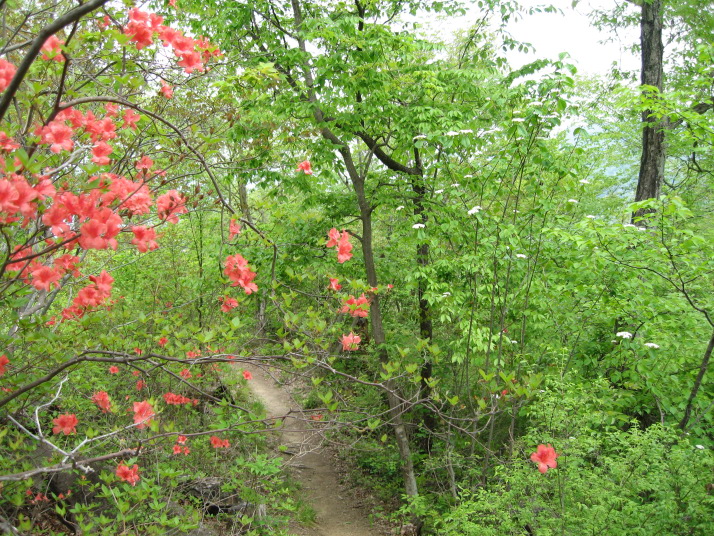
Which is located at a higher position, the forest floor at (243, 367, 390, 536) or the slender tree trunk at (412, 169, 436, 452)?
the slender tree trunk at (412, 169, 436, 452)

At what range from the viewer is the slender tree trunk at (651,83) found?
660 cm

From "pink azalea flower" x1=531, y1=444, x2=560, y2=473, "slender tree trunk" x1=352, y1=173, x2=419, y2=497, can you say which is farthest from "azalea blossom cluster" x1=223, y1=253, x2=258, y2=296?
"slender tree trunk" x1=352, y1=173, x2=419, y2=497

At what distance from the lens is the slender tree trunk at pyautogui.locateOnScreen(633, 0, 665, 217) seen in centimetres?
660

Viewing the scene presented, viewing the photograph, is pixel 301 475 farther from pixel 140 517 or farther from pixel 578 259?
pixel 578 259

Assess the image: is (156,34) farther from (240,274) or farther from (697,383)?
(697,383)

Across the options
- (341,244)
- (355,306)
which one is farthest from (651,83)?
(355,306)

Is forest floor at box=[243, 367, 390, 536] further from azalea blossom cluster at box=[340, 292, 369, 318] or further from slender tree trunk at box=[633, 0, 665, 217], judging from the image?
slender tree trunk at box=[633, 0, 665, 217]

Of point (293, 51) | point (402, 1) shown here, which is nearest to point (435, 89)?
point (293, 51)

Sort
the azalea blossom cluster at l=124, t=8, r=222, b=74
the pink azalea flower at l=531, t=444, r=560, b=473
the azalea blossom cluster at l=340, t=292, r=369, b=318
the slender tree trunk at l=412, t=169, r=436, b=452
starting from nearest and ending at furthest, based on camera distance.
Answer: the azalea blossom cluster at l=124, t=8, r=222, b=74
the azalea blossom cluster at l=340, t=292, r=369, b=318
the pink azalea flower at l=531, t=444, r=560, b=473
the slender tree trunk at l=412, t=169, r=436, b=452

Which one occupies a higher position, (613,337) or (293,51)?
(293,51)

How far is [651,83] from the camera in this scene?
22.2 feet

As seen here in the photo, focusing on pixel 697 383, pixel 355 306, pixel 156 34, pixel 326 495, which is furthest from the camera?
pixel 326 495

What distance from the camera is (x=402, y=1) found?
6855 millimetres

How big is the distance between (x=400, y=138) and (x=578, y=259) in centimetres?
247
